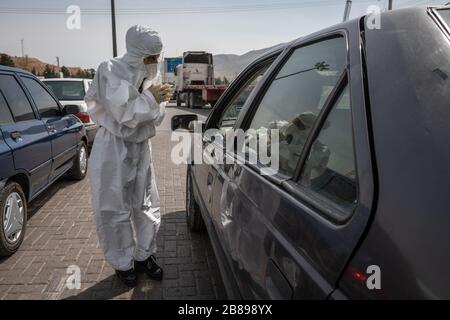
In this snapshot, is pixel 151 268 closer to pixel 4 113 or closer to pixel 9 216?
pixel 9 216

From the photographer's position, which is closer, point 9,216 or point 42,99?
point 9,216

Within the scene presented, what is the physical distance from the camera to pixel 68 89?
852 centimetres

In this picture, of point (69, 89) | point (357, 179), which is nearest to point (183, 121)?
point (357, 179)

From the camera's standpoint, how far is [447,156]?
2.98 feet

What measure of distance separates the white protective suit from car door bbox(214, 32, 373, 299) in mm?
999

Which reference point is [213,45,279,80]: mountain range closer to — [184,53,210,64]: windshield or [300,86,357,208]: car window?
[300,86,357,208]: car window

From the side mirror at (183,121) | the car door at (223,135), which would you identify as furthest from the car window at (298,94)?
the side mirror at (183,121)

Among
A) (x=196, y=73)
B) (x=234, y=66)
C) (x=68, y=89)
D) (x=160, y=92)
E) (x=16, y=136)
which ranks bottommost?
(x=16, y=136)

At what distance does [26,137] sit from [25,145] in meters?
0.14

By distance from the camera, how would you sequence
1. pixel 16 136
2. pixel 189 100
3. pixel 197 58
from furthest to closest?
pixel 189 100 < pixel 197 58 < pixel 16 136

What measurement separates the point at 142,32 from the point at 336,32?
62.3 inches
